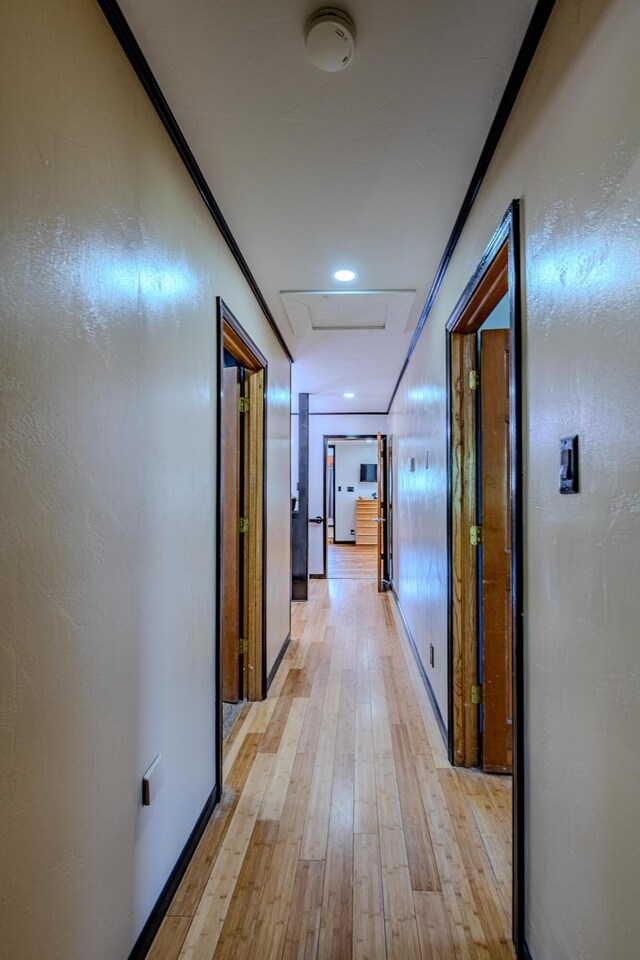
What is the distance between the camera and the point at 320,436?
277 inches

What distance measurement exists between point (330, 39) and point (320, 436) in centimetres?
586

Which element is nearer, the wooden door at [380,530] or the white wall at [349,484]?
the wooden door at [380,530]

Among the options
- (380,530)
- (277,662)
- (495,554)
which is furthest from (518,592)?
(380,530)

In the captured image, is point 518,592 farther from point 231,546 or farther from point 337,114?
point 231,546

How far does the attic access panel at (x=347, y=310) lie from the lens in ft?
9.18

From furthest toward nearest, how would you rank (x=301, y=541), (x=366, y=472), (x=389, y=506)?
(x=366, y=472) < (x=389, y=506) < (x=301, y=541)

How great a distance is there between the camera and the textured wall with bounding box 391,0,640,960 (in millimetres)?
802

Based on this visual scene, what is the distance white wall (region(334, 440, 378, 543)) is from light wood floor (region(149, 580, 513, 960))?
30.0 ft

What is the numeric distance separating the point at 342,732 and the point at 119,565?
1.81 meters

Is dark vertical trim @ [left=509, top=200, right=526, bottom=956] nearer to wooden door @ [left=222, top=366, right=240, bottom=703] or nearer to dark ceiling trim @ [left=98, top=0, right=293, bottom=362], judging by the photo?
dark ceiling trim @ [left=98, top=0, right=293, bottom=362]

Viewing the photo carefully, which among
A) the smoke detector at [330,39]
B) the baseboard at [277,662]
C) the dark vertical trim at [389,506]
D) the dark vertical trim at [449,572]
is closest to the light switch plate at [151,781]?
the dark vertical trim at [449,572]

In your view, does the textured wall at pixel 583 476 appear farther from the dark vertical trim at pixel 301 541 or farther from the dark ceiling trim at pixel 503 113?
the dark vertical trim at pixel 301 541

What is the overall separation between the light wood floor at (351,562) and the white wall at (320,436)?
0.52 metres

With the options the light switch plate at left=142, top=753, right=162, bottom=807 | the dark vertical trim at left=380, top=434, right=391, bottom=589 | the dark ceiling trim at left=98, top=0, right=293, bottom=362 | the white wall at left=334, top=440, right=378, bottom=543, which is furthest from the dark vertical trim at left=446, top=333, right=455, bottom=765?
the white wall at left=334, top=440, right=378, bottom=543
